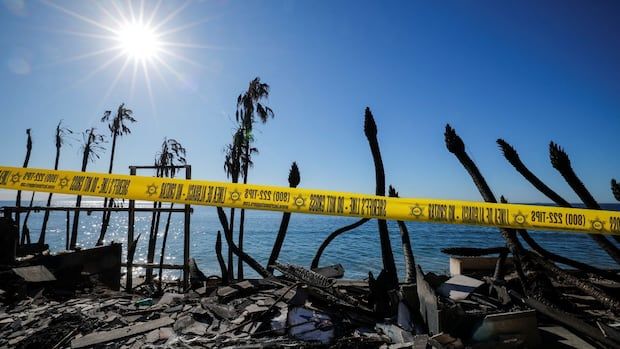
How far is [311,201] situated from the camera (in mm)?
4254

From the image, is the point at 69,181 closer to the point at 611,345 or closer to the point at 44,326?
the point at 44,326

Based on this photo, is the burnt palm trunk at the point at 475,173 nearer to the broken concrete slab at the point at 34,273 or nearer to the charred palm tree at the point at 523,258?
the charred palm tree at the point at 523,258

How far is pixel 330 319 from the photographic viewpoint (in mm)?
5434

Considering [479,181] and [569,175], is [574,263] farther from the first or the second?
[479,181]

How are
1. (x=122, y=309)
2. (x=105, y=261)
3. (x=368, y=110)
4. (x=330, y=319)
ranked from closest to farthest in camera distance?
(x=330, y=319) → (x=122, y=309) → (x=368, y=110) → (x=105, y=261)

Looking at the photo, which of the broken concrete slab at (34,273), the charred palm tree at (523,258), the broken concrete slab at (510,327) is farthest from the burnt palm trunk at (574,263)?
the broken concrete slab at (34,273)

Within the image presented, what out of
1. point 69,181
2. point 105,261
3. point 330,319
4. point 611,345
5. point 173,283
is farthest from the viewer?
point 173,283

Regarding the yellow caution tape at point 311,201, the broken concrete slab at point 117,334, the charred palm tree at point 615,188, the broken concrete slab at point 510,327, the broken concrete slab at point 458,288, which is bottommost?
the broken concrete slab at point 117,334

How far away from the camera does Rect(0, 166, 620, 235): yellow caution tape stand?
403cm

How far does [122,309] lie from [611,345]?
28.4 ft

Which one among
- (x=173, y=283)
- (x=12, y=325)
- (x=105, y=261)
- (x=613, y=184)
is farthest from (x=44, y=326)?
(x=173, y=283)

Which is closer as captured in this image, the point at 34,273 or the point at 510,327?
the point at 510,327

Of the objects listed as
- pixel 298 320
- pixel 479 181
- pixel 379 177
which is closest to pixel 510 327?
pixel 479 181

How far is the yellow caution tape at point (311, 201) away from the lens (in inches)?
159
